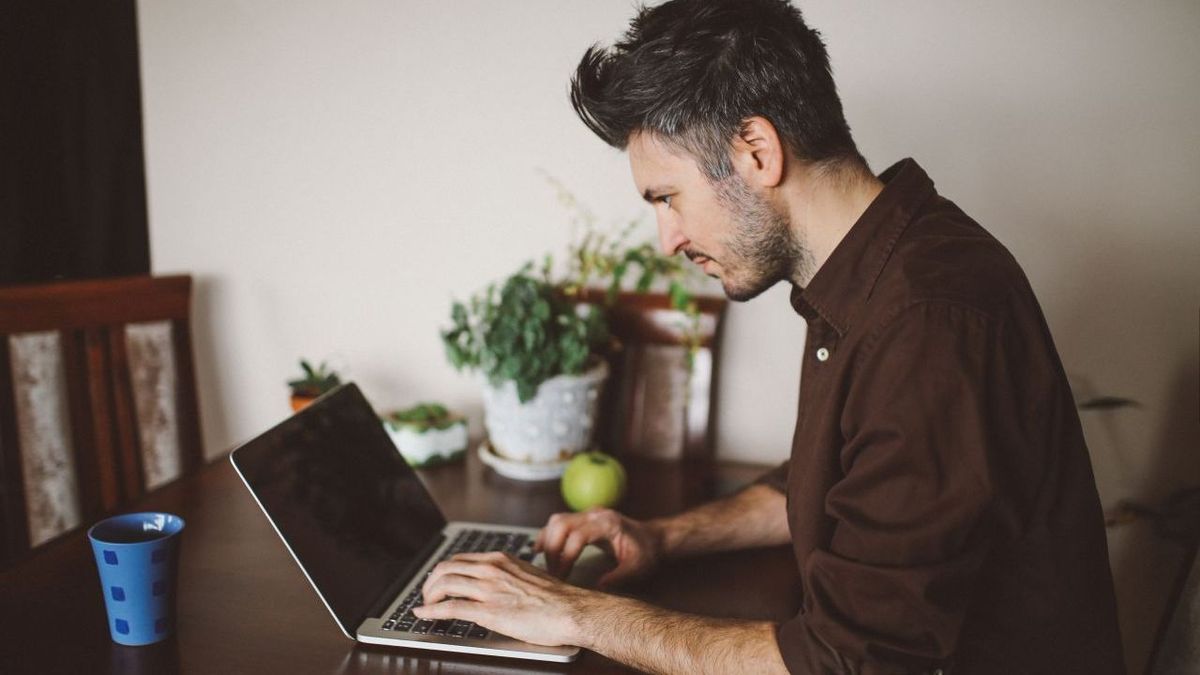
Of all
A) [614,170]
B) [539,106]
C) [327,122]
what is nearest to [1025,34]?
[614,170]

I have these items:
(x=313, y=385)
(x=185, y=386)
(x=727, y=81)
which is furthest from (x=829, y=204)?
(x=185, y=386)

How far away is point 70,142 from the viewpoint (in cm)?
173

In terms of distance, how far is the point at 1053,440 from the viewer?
79 cm

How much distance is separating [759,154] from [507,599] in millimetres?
597

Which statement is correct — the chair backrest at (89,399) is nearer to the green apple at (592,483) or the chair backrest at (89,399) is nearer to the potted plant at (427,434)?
the potted plant at (427,434)

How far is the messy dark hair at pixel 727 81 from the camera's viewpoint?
0.94m

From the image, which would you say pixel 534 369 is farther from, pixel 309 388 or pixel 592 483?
pixel 309 388

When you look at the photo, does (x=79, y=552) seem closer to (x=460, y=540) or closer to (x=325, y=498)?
(x=325, y=498)

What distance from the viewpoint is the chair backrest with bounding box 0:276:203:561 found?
4.73 feet

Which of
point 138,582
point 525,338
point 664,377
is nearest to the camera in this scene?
point 138,582

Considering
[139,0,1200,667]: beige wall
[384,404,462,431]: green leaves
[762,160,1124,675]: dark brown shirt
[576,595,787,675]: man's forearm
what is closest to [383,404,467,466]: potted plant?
[384,404,462,431]: green leaves

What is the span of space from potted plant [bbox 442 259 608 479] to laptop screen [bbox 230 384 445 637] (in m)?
0.22

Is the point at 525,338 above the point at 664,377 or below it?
above

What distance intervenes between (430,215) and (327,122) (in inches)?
12.0
